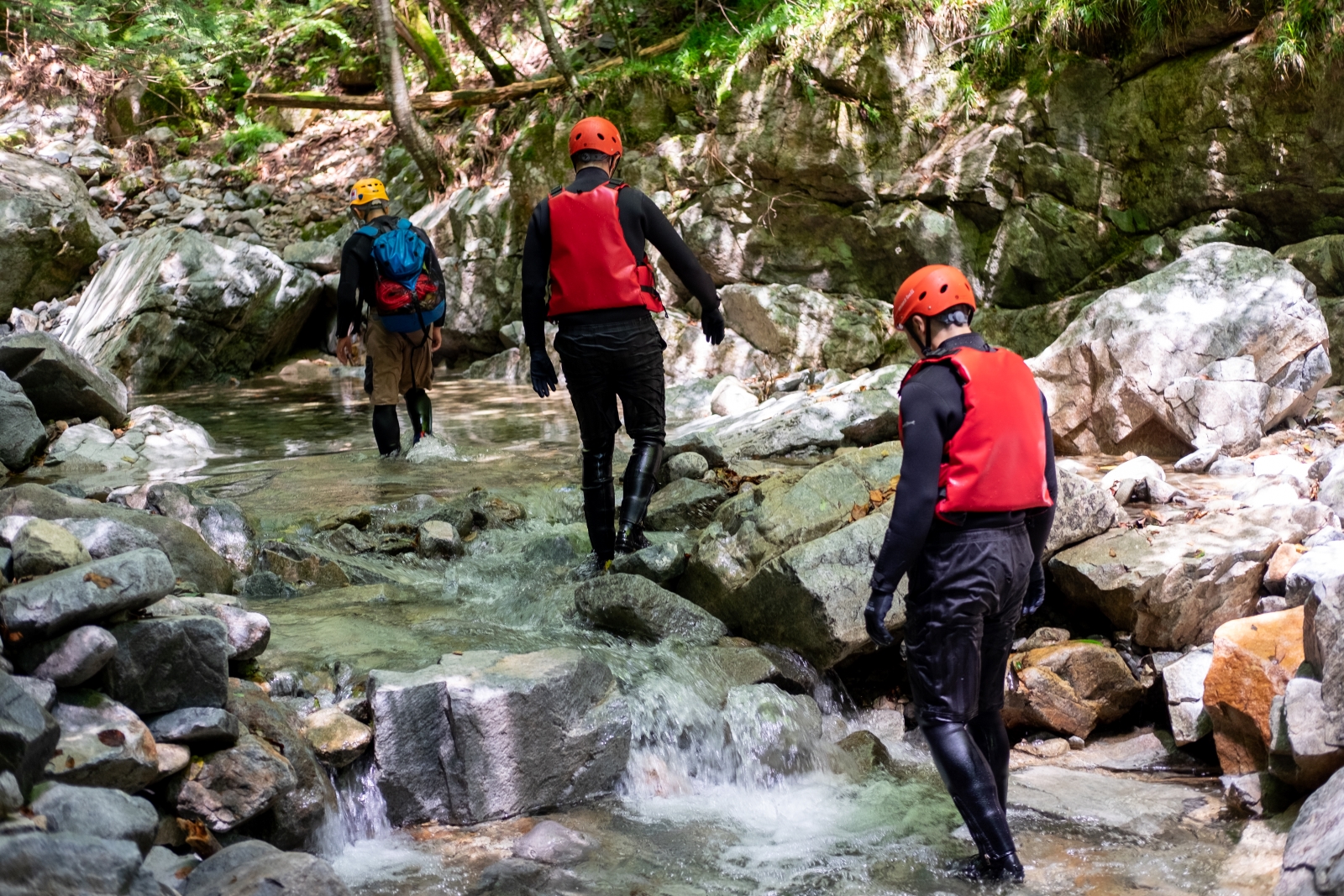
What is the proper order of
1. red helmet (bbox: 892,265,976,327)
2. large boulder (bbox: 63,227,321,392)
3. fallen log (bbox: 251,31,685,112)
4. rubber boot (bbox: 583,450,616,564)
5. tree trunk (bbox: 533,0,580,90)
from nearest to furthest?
1. red helmet (bbox: 892,265,976,327)
2. rubber boot (bbox: 583,450,616,564)
3. large boulder (bbox: 63,227,321,392)
4. tree trunk (bbox: 533,0,580,90)
5. fallen log (bbox: 251,31,685,112)

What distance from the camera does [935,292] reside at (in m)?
3.17

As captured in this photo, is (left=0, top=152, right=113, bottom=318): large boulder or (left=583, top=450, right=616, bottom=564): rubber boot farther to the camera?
(left=0, top=152, right=113, bottom=318): large boulder

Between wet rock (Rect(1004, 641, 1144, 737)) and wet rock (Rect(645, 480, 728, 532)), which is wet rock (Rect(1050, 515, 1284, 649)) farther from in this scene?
wet rock (Rect(645, 480, 728, 532))

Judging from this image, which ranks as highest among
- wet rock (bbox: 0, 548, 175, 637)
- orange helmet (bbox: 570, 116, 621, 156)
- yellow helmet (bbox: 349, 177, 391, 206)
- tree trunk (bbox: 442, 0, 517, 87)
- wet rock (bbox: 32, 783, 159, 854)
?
tree trunk (bbox: 442, 0, 517, 87)

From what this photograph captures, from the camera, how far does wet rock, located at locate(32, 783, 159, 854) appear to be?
8.79ft

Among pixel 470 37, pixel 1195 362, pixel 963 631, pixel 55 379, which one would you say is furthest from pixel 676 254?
pixel 470 37

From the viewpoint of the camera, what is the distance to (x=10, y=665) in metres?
3.06

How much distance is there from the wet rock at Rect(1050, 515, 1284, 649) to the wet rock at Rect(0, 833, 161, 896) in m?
4.12

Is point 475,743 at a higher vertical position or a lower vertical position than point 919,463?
lower

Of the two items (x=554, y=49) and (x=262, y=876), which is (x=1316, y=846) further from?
(x=554, y=49)

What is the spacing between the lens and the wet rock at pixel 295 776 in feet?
11.0

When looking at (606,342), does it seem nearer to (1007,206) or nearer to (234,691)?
(234,691)

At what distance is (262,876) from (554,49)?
1248 cm

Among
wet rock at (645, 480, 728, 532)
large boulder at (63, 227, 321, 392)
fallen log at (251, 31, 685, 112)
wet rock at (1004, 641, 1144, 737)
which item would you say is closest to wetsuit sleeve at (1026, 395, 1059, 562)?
wet rock at (1004, 641, 1144, 737)
